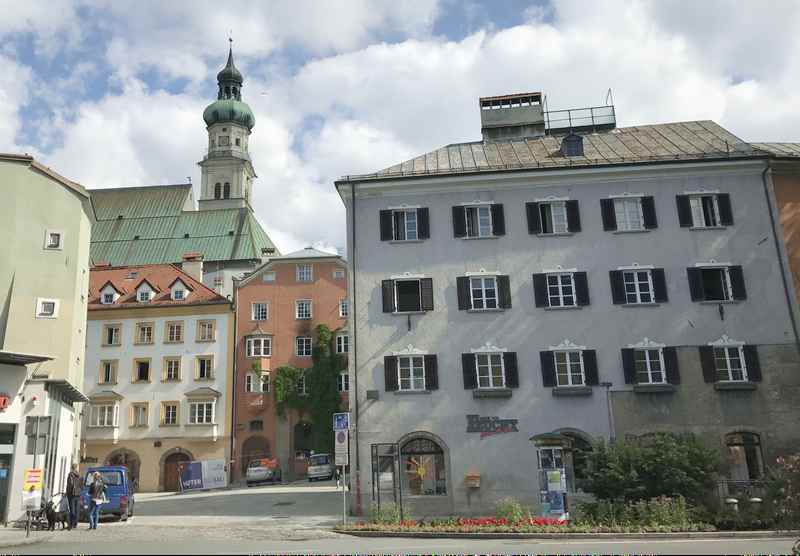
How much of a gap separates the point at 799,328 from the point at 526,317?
10544 mm

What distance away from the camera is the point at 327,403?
4756 centimetres

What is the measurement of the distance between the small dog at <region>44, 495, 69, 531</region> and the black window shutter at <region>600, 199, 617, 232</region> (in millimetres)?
22170

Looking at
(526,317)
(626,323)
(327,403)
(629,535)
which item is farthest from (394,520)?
(327,403)

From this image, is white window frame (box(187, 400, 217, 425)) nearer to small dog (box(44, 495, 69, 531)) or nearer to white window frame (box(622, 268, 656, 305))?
small dog (box(44, 495, 69, 531))

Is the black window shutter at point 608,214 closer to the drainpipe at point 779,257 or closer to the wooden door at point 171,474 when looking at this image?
the drainpipe at point 779,257

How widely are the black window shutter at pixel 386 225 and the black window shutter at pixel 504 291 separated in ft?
16.2

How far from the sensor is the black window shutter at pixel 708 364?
87.2 ft

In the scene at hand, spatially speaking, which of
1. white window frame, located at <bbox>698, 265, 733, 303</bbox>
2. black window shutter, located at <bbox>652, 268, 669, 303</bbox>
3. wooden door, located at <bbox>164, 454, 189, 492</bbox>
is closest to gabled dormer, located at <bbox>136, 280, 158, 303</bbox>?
wooden door, located at <bbox>164, 454, 189, 492</bbox>

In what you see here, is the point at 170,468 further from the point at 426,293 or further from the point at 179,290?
the point at 426,293

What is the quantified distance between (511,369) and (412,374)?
12.8ft

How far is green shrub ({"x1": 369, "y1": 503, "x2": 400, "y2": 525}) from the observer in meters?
21.2

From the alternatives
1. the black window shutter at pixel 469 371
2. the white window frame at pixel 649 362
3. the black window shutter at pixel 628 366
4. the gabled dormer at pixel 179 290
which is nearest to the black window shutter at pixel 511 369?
the black window shutter at pixel 469 371

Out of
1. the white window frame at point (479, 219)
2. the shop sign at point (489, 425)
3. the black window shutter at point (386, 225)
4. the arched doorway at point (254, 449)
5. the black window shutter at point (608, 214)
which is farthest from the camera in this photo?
the arched doorway at point (254, 449)

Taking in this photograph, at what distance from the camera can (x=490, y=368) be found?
89.9 ft
